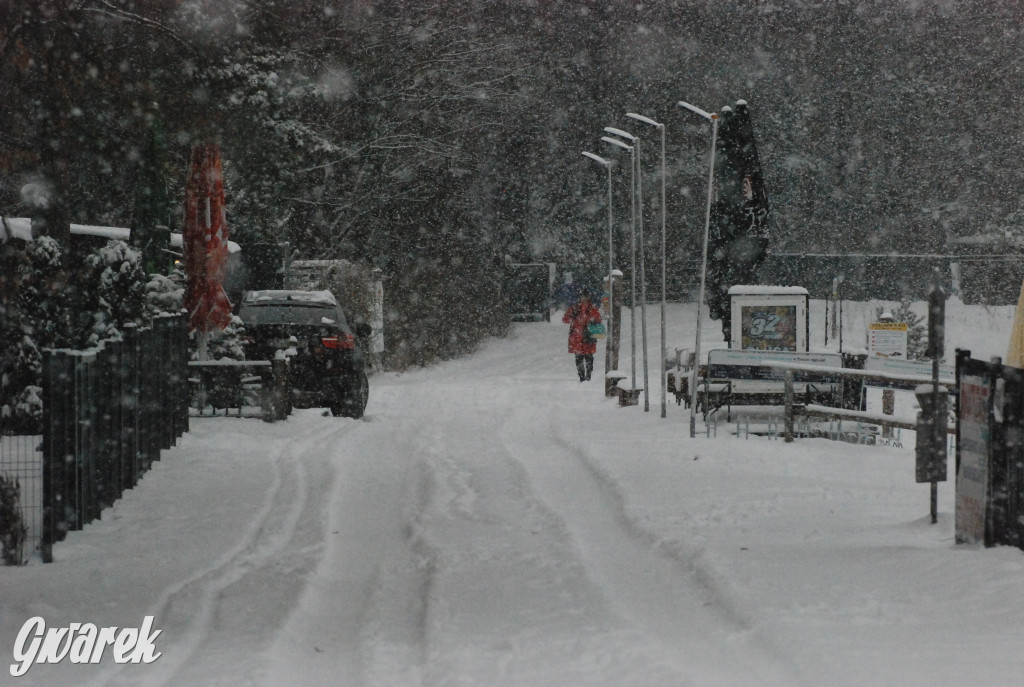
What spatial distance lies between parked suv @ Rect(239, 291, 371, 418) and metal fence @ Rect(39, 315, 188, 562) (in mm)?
3085

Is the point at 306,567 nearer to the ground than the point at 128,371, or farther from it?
nearer to the ground

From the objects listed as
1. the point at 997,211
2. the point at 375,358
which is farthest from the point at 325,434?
the point at 997,211

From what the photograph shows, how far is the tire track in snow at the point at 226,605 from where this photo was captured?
16.9 feet

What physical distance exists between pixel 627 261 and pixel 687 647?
126 feet

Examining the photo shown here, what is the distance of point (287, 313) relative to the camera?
16328 mm

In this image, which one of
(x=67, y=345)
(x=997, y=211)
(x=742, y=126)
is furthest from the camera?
(x=997, y=211)

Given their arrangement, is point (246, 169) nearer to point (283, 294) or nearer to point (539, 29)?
point (283, 294)

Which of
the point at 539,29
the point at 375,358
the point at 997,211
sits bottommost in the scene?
the point at 375,358

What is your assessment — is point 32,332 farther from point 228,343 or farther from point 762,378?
point 762,378

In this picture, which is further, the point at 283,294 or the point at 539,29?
the point at 539,29

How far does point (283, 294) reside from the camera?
16781 mm

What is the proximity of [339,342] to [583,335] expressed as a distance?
9.60m

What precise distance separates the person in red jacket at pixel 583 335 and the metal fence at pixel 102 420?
42.6 feet

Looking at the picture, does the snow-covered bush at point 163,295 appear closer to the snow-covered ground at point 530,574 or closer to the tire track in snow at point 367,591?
the snow-covered ground at point 530,574
